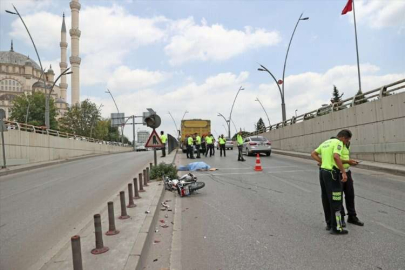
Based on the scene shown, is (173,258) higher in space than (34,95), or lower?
lower

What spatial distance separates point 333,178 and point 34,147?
884 inches

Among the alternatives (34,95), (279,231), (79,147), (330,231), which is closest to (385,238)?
(330,231)

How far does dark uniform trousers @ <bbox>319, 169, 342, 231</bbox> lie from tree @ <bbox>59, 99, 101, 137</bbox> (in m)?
63.1

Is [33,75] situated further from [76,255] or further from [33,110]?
[76,255]

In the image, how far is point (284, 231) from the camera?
Result: 534 cm

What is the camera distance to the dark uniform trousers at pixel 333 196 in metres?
5.14

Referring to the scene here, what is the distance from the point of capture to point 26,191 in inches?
424

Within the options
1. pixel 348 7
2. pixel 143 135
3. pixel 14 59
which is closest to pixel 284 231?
pixel 348 7

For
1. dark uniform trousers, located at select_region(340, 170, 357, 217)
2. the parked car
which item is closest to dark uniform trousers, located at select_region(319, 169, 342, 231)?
dark uniform trousers, located at select_region(340, 170, 357, 217)

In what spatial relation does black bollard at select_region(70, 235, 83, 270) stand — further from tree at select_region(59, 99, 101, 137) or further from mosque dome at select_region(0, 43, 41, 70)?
mosque dome at select_region(0, 43, 41, 70)

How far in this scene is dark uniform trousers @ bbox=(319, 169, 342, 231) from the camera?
16.9 feet

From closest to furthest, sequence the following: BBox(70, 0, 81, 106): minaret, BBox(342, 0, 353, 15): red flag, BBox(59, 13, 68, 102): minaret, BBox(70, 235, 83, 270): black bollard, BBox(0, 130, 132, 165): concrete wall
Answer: BBox(70, 235, 83, 270): black bollard < BBox(0, 130, 132, 165): concrete wall < BBox(342, 0, 353, 15): red flag < BBox(70, 0, 81, 106): minaret < BBox(59, 13, 68, 102): minaret

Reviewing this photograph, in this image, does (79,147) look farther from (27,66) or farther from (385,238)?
(27,66)

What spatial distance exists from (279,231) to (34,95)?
7294cm
